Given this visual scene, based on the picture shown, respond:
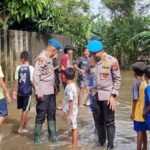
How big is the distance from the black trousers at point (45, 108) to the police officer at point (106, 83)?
92 cm

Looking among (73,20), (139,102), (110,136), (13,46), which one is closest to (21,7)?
(13,46)

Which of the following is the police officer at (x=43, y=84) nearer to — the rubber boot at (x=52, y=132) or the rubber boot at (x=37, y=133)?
the rubber boot at (x=37, y=133)

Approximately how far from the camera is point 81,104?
12250 millimetres

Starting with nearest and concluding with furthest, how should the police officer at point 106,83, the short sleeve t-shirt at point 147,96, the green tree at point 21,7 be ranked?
the short sleeve t-shirt at point 147,96 → the police officer at point 106,83 → the green tree at point 21,7

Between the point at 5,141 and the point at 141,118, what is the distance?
8.74 ft

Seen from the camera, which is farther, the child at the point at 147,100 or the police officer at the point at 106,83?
the police officer at the point at 106,83

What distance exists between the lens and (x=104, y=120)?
753cm

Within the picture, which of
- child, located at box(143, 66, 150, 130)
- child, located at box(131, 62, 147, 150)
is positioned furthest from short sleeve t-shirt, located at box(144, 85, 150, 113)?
child, located at box(131, 62, 147, 150)

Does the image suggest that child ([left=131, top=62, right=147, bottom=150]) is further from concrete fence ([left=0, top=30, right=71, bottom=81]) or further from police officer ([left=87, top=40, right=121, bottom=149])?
concrete fence ([left=0, top=30, right=71, bottom=81])

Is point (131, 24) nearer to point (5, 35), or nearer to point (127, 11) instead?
point (127, 11)

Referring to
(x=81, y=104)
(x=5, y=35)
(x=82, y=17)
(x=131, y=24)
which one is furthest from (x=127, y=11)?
(x=81, y=104)

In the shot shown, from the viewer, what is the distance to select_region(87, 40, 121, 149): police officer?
7.31 metres

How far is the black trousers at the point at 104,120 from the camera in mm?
7340

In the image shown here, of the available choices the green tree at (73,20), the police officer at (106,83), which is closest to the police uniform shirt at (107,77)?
the police officer at (106,83)
